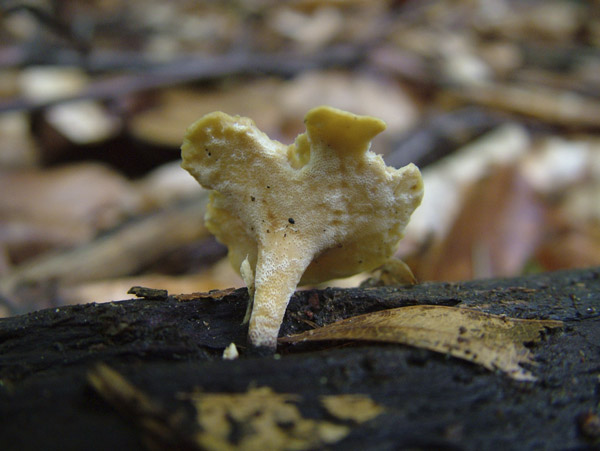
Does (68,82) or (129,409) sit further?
(68,82)

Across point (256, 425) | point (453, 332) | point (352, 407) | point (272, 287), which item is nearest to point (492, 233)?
point (453, 332)

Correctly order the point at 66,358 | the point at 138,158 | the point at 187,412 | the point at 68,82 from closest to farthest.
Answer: the point at 187,412 → the point at 66,358 → the point at 138,158 → the point at 68,82

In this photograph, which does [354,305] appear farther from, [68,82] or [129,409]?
[68,82]

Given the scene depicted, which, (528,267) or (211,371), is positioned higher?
(528,267)

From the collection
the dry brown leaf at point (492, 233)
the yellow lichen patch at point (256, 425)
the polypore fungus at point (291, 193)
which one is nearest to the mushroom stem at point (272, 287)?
the polypore fungus at point (291, 193)

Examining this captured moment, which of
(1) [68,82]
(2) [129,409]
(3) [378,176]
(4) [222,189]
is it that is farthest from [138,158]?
(2) [129,409]

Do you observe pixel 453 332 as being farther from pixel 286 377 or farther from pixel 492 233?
pixel 492 233

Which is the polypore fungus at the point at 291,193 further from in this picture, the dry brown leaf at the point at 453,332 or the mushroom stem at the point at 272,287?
the dry brown leaf at the point at 453,332

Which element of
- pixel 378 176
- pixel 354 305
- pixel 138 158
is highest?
pixel 138 158
